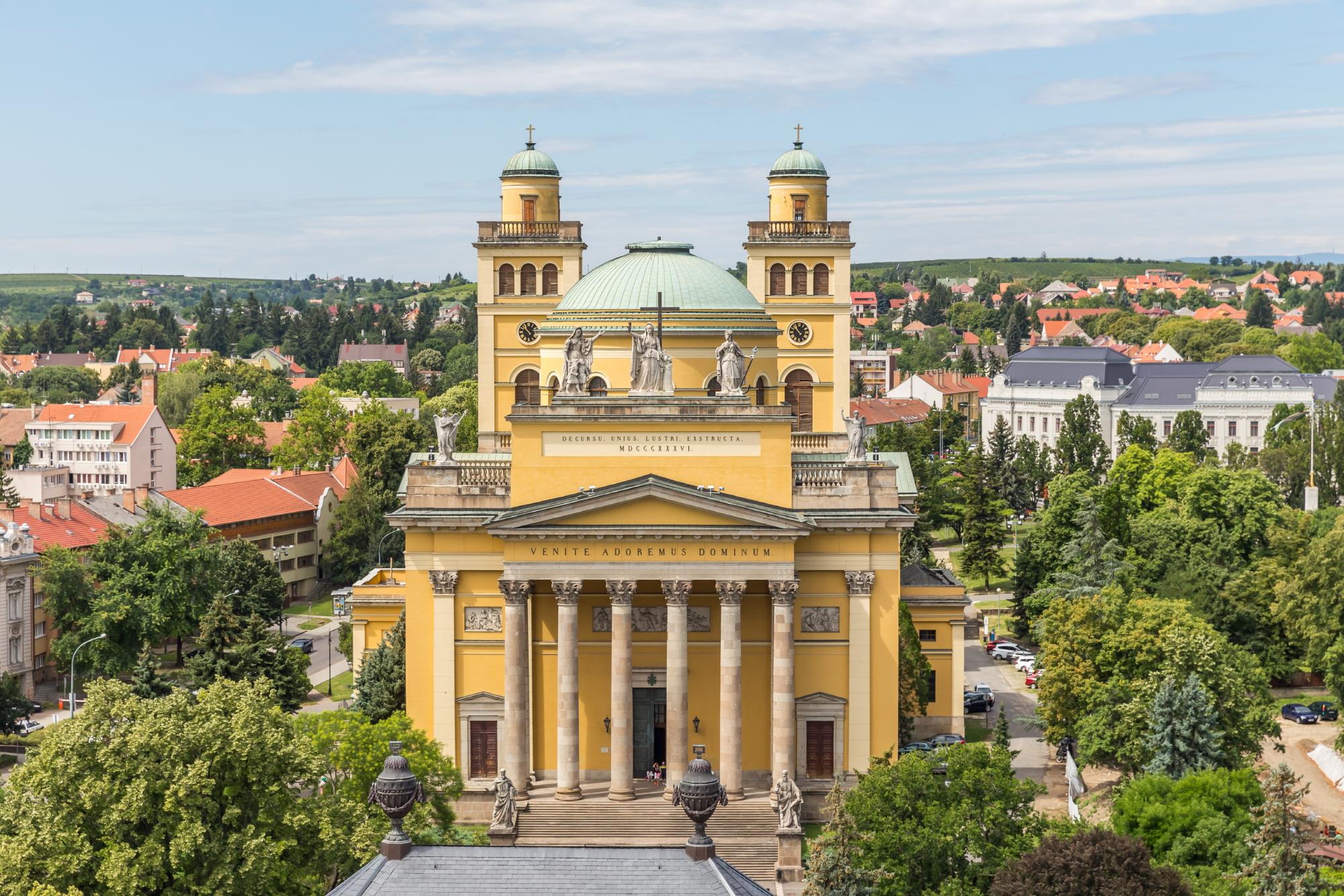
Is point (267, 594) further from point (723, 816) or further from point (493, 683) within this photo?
point (723, 816)

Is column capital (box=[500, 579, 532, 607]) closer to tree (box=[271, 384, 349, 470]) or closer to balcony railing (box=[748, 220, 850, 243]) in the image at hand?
balcony railing (box=[748, 220, 850, 243])

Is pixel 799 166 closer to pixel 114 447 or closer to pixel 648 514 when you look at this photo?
pixel 648 514

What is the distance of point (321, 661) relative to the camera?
10138cm

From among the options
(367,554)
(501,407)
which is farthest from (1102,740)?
(367,554)

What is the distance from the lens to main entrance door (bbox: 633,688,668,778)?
223 feet

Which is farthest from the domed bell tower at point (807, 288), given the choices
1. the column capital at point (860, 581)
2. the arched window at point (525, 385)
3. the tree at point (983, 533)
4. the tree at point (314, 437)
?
the tree at point (314, 437)

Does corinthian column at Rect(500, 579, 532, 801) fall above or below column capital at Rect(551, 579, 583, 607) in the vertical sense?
below

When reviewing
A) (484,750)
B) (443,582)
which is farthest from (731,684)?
(443,582)

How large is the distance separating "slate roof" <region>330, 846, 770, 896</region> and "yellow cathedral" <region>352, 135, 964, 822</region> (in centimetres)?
3086

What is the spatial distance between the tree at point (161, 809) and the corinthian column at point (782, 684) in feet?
69.8

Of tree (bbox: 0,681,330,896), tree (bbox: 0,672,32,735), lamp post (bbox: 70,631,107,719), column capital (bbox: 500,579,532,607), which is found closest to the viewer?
tree (bbox: 0,681,330,896)

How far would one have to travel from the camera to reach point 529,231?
90.4 m

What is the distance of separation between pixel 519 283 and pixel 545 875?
201 feet

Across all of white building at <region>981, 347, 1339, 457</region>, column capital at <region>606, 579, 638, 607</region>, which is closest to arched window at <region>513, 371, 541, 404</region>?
column capital at <region>606, 579, 638, 607</region>
